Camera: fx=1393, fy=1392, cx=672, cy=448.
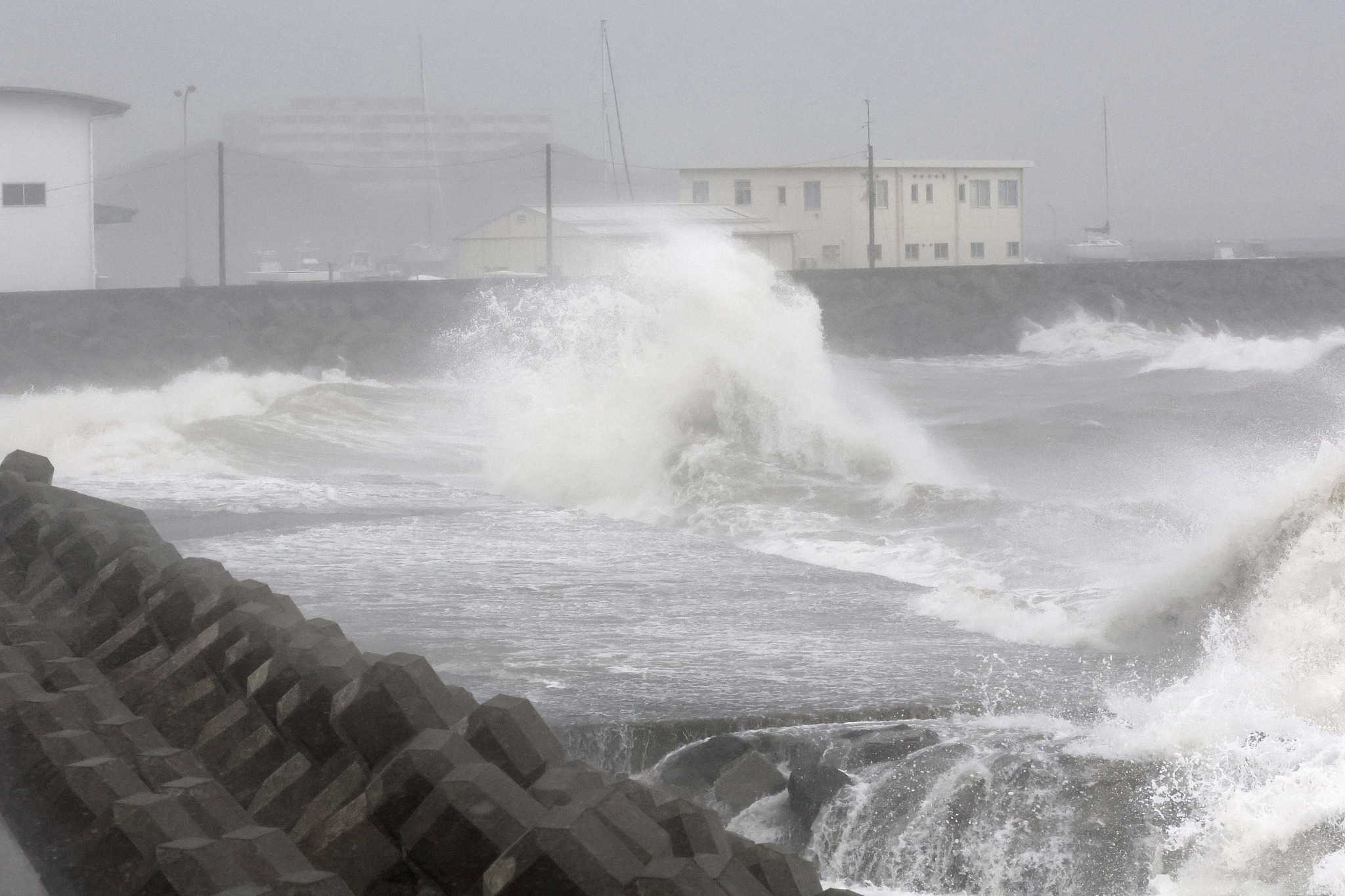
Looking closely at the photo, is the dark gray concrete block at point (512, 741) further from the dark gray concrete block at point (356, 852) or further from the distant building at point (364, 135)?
the distant building at point (364, 135)

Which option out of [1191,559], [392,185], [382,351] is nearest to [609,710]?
[1191,559]

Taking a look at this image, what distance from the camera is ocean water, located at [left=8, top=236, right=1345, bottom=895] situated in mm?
4027

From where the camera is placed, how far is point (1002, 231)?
43.7 meters

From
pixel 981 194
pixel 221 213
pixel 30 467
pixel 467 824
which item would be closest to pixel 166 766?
pixel 467 824

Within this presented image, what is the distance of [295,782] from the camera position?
11.2 feet

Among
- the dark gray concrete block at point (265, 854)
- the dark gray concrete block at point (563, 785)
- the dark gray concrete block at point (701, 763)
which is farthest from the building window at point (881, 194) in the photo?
the dark gray concrete block at point (265, 854)

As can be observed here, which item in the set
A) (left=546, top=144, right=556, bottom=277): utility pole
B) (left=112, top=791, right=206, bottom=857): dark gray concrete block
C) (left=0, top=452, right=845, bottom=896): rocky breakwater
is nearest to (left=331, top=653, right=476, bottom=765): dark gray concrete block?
(left=0, top=452, right=845, bottom=896): rocky breakwater

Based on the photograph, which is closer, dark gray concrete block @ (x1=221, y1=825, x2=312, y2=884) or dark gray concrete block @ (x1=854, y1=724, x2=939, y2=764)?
dark gray concrete block @ (x1=221, y1=825, x2=312, y2=884)

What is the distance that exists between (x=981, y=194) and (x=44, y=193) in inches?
1058

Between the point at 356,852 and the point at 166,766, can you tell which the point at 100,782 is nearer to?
the point at 166,766

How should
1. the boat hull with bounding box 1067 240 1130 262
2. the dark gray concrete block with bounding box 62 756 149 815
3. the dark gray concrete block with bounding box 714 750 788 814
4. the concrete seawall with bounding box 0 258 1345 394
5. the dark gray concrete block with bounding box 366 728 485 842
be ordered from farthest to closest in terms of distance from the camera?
1. the boat hull with bounding box 1067 240 1130 262
2. the concrete seawall with bounding box 0 258 1345 394
3. the dark gray concrete block with bounding box 714 750 788 814
4. the dark gray concrete block with bounding box 62 756 149 815
5. the dark gray concrete block with bounding box 366 728 485 842

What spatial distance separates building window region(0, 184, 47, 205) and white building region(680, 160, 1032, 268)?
18.5m

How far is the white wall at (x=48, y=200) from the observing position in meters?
28.1

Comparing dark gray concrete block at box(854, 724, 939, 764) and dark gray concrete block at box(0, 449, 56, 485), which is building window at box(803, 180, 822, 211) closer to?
dark gray concrete block at box(0, 449, 56, 485)
